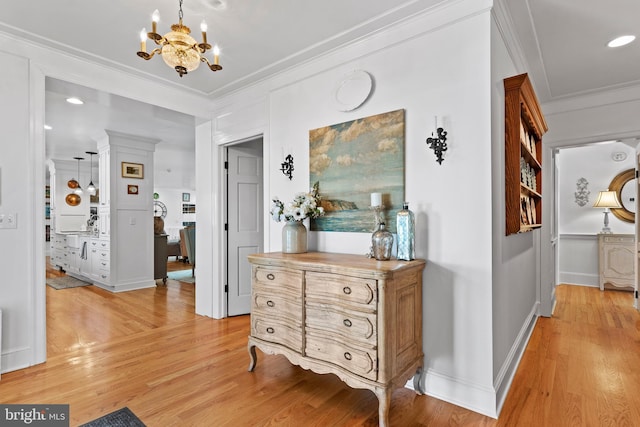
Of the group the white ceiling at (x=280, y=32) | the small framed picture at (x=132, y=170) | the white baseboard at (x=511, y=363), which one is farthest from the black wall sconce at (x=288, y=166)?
the small framed picture at (x=132, y=170)

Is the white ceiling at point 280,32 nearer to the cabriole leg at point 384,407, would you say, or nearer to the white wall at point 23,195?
the white wall at point 23,195

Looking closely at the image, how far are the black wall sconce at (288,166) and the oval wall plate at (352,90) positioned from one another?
2.17 ft

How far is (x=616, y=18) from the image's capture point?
2314 millimetres

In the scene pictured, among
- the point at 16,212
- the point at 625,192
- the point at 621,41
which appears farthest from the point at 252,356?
the point at 625,192

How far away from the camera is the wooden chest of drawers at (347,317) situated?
1.82 meters

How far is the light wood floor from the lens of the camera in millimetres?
1919

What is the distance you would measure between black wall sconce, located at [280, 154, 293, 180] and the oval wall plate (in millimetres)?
662

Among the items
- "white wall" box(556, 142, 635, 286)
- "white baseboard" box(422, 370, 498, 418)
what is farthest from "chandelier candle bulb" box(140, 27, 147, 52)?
"white wall" box(556, 142, 635, 286)

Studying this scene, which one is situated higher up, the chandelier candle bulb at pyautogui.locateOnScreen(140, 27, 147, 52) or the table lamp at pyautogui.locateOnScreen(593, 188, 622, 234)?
the chandelier candle bulb at pyautogui.locateOnScreen(140, 27, 147, 52)

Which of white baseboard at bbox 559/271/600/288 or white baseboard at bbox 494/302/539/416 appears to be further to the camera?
white baseboard at bbox 559/271/600/288

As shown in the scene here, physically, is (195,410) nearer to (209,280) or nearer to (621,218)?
(209,280)

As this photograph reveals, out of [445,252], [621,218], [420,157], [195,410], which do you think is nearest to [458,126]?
[420,157]

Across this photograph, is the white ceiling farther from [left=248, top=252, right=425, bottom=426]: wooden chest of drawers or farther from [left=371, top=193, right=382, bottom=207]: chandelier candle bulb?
[left=248, top=252, right=425, bottom=426]: wooden chest of drawers

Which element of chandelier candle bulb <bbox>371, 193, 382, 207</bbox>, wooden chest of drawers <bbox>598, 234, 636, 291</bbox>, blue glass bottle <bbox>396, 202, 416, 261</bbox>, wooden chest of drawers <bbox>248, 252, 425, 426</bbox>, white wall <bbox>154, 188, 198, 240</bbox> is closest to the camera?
wooden chest of drawers <bbox>248, 252, 425, 426</bbox>
